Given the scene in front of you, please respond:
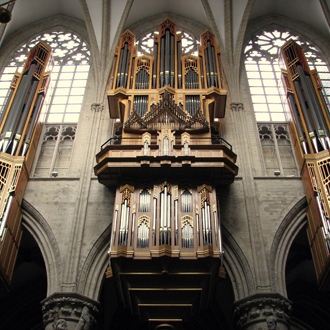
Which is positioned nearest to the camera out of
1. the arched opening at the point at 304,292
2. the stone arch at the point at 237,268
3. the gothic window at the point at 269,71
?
the stone arch at the point at 237,268

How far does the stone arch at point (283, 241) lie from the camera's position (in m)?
12.2

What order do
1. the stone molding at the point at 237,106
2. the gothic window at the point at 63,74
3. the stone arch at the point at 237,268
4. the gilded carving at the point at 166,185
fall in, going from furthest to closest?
the gothic window at the point at 63,74 → the stone molding at the point at 237,106 → the gilded carving at the point at 166,185 → the stone arch at the point at 237,268

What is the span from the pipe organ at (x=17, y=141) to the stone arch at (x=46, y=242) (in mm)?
276

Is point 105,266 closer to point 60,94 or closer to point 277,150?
point 277,150

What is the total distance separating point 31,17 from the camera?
20688mm

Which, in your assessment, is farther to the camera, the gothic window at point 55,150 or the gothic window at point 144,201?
the gothic window at point 55,150

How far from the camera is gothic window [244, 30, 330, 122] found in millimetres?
17250

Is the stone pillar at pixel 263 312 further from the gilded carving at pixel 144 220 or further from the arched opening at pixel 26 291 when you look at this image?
the arched opening at pixel 26 291

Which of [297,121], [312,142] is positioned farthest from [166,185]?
[297,121]

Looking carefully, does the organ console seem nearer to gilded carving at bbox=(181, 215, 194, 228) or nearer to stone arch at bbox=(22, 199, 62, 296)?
gilded carving at bbox=(181, 215, 194, 228)

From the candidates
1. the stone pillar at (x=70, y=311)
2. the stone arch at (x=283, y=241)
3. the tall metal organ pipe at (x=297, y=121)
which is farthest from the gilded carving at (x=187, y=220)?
the tall metal organ pipe at (x=297, y=121)

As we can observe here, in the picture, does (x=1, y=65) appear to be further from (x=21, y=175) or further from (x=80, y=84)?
(x=21, y=175)

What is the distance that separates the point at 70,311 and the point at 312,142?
343 inches

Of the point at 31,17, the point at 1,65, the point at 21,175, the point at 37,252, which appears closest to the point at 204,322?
the point at 37,252
